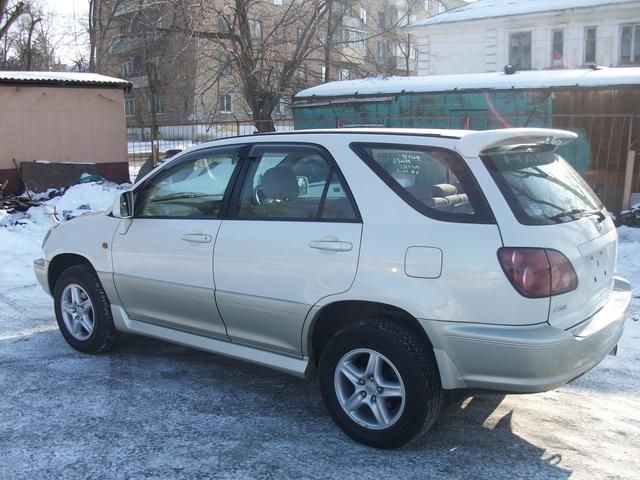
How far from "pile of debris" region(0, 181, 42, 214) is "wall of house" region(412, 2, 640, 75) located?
21984mm

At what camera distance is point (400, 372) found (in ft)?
11.0

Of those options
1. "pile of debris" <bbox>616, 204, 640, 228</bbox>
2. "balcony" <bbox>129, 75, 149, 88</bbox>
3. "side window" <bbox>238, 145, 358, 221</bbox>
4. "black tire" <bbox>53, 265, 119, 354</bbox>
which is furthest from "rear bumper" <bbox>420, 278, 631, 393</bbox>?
"balcony" <bbox>129, 75, 149, 88</bbox>

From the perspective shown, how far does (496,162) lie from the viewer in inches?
132

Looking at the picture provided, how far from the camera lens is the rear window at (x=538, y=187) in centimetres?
324

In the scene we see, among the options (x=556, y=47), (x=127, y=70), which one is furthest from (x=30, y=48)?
(x=556, y=47)

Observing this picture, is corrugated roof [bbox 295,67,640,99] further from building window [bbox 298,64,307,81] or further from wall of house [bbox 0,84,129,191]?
building window [bbox 298,64,307,81]

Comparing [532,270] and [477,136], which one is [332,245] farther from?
[532,270]

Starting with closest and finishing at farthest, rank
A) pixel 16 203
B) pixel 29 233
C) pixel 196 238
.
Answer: pixel 196 238 → pixel 29 233 → pixel 16 203

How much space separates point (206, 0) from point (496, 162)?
1661cm

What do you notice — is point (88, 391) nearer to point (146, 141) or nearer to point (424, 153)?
point (424, 153)

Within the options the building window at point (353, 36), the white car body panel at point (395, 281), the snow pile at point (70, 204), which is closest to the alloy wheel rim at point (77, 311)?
the white car body panel at point (395, 281)

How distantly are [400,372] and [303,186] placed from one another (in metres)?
1.26

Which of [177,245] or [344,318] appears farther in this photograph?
[177,245]

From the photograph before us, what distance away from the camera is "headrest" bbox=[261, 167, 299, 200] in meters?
3.97
